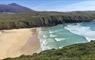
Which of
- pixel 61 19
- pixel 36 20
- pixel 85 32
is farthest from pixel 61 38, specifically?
pixel 61 19

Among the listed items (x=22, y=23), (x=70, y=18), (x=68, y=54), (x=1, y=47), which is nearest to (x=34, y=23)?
(x=22, y=23)

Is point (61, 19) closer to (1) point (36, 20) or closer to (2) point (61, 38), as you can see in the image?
(1) point (36, 20)

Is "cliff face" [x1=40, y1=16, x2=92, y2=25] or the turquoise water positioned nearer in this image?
the turquoise water

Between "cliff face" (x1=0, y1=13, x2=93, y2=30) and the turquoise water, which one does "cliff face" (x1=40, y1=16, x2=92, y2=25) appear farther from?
the turquoise water

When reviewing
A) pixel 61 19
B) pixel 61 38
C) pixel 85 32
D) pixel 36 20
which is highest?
pixel 61 38

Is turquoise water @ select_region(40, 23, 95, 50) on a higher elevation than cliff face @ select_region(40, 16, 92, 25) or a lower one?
higher

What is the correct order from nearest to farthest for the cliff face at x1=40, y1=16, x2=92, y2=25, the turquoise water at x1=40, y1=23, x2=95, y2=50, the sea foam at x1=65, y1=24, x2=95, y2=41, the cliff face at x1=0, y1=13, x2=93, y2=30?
the turquoise water at x1=40, y1=23, x2=95, y2=50, the sea foam at x1=65, y1=24, x2=95, y2=41, the cliff face at x1=0, y1=13, x2=93, y2=30, the cliff face at x1=40, y1=16, x2=92, y2=25

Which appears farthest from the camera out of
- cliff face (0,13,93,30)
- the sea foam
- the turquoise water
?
cliff face (0,13,93,30)

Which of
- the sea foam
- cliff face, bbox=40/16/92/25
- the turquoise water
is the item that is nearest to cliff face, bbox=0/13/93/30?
cliff face, bbox=40/16/92/25

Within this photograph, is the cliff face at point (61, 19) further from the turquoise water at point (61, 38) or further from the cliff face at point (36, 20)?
the turquoise water at point (61, 38)

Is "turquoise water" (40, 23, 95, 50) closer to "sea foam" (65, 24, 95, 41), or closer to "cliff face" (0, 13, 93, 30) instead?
"sea foam" (65, 24, 95, 41)

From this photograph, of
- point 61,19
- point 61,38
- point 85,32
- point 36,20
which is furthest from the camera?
point 61,19

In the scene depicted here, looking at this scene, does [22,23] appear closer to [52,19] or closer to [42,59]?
[52,19]
